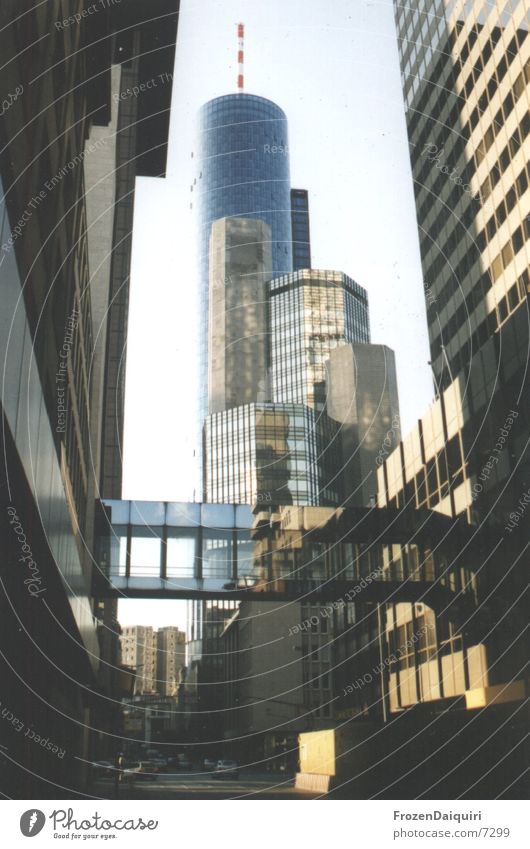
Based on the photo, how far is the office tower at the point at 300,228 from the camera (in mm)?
158625

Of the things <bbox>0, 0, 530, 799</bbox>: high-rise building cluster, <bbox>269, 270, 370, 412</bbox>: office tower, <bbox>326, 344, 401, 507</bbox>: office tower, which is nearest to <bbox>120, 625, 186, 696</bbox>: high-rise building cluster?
<bbox>0, 0, 530, 799</bbox>: high-rise building cluster

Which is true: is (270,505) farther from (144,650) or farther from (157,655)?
(144,650)

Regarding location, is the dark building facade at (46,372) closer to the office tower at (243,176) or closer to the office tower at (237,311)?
the office tower at (237,311)

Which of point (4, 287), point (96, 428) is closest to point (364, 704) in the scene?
point (96, 428)

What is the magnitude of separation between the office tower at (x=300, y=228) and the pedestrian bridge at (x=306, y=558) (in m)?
135

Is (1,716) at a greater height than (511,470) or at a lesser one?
lesser

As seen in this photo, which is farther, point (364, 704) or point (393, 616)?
point (364, 704)

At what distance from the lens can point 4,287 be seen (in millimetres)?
9062

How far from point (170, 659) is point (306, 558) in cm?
6353

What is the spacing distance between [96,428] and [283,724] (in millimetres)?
31544

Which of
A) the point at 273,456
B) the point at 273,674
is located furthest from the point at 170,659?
the point at 273,674
